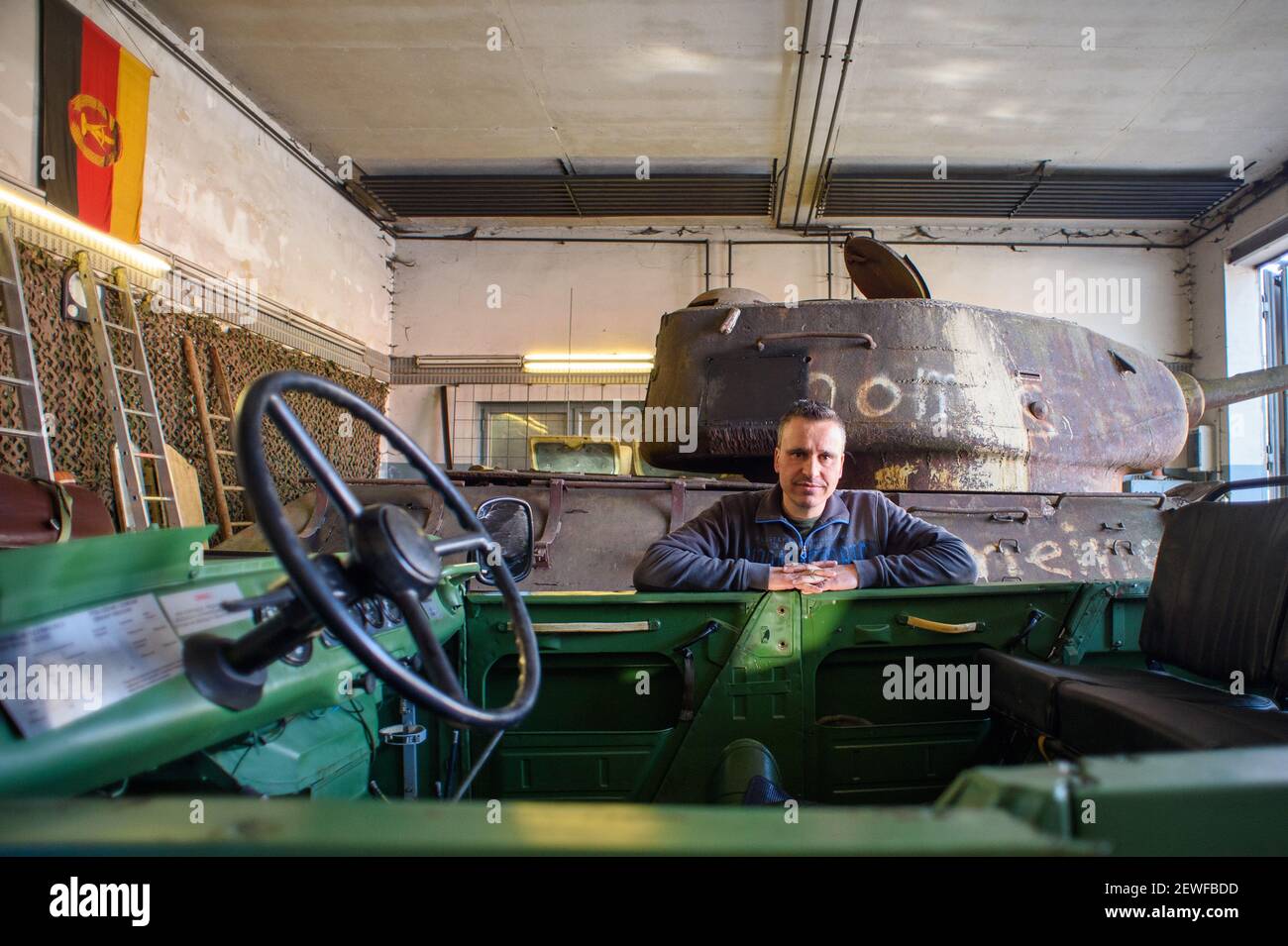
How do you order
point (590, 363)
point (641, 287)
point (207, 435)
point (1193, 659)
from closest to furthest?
point (1193, 659) < point (207, 435) < point (590, 363) < point (641, 287)

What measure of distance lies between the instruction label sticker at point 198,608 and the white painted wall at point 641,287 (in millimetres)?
9502

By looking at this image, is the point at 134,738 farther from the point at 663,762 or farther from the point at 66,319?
the point at 66,319

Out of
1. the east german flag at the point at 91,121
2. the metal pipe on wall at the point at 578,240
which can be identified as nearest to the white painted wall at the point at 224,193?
the east german flag at the point at 91,121

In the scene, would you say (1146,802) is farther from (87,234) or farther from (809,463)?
(87,234)

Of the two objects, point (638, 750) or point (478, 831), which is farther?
point (638, 750)

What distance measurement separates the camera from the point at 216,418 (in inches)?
293

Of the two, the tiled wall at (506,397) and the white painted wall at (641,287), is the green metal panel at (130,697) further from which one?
the white painted wall at (641,287)

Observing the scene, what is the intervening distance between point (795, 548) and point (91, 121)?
20.3ft

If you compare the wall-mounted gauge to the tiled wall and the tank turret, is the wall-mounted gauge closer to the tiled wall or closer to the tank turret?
the tank turret

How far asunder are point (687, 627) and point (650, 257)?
9186 mm

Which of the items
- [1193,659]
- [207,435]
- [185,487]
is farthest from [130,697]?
[207,435]

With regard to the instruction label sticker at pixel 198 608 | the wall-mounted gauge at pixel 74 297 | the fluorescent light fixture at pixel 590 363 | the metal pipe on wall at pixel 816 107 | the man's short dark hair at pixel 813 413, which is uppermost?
the metal pipe on wall at pixel 816 107

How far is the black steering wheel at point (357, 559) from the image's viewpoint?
1.09 meters

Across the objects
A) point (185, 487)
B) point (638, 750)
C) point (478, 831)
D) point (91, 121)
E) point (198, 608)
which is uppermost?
point (91, 121)
